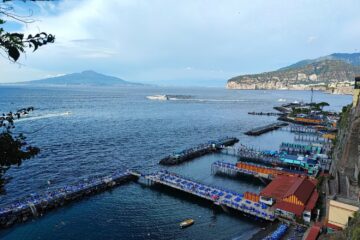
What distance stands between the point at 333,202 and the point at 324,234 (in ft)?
11.4

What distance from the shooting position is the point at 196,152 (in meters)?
62.8

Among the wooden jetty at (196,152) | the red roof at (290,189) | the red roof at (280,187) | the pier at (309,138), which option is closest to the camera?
the red roof at (290,189)

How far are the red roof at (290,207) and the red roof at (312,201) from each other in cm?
88

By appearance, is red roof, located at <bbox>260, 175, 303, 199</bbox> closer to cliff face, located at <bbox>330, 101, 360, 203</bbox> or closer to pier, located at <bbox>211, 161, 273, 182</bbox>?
cliff face, located at <bbox>330, 101, 360, 203</bbox>

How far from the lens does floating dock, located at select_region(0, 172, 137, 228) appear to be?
3297cm

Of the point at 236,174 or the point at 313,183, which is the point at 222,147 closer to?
the point at 236,174

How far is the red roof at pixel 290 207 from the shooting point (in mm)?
32062

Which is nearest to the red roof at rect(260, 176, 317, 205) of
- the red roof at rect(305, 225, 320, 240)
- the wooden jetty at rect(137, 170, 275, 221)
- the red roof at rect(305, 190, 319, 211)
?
the red roof at rect(305, 190, 319, 211)

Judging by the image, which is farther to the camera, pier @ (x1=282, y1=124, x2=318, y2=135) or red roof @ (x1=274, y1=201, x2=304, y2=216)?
pier @ (x1=282, y1=124, x2=318, y2=135)

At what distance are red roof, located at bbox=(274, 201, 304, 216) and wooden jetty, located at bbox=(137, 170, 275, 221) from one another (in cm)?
122

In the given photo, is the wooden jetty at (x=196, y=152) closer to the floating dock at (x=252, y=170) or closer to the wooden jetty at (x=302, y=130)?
the floating dock at (x=252, y=170)

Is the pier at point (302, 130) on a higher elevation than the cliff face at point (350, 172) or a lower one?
lower

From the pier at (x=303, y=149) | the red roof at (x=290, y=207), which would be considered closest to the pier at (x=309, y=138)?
the pier at (x=303, y=149)

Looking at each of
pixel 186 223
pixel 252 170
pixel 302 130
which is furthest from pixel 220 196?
pixel 302 130
